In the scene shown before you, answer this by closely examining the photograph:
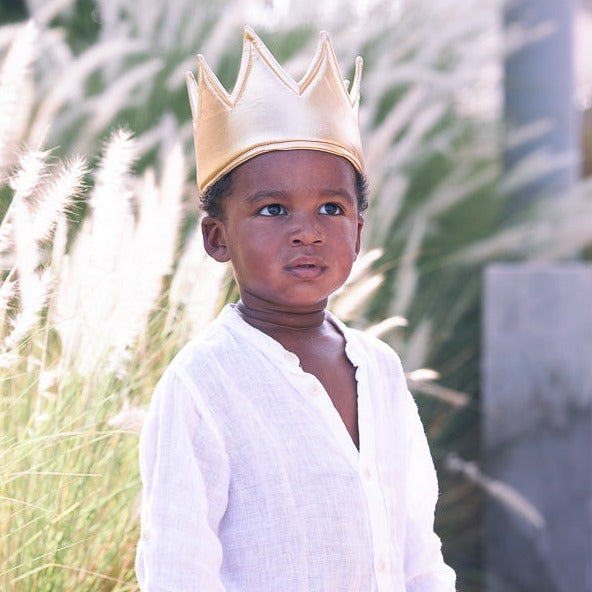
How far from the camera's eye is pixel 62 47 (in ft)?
9.91

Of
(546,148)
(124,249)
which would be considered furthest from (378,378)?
(546,148)

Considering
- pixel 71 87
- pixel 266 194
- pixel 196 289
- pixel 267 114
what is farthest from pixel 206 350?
pixel 71 87

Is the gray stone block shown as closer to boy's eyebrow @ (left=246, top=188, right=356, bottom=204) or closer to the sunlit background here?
the sunlit background

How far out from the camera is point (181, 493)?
124 centimetres

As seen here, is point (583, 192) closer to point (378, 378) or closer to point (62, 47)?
point (62, 47)

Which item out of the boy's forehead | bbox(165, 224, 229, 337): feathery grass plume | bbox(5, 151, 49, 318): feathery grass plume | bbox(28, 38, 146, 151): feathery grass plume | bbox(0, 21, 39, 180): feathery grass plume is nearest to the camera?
the boy's forehead

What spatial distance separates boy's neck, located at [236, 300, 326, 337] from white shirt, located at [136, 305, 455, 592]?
2cm

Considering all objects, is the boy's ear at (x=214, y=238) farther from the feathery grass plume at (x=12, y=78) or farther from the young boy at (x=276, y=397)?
the feathery grass plume at (x=12, y=78)

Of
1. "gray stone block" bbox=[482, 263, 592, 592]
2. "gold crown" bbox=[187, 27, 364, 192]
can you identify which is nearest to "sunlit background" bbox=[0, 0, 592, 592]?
"gray stone block" bbox=[482, 263, 592, 592]

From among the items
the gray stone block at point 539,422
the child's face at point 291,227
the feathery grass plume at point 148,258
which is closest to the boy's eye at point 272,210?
the child's face at point 291,227

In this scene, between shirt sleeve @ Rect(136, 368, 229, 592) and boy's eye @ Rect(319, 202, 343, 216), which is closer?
shirt sleeve @ Rect(136, 368, 229, 592)

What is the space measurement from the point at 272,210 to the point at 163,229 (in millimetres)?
537

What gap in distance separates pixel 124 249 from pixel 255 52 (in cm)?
69

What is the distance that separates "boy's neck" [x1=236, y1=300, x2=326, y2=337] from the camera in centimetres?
138
